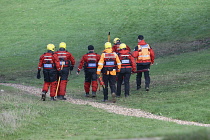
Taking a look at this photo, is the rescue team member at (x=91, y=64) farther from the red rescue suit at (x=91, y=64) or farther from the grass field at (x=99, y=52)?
the grass field at (x=99, y=52)

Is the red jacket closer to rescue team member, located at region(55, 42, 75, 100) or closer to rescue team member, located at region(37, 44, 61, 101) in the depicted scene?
rescue team member, located at region(55, 42, 75, 100)

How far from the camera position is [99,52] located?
38.3 m

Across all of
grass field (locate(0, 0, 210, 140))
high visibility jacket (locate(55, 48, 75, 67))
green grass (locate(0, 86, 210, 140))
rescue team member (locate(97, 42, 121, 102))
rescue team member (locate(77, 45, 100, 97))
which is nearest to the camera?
green grass (locate(0, 86, 210, 140))

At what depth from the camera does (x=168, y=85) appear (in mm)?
23219

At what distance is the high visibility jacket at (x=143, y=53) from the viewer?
22.1 meters

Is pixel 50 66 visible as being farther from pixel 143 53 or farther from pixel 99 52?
pixel 99 52

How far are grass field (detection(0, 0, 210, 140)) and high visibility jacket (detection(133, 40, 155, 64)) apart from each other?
53.1 inches

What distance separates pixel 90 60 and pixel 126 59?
150 centimetres

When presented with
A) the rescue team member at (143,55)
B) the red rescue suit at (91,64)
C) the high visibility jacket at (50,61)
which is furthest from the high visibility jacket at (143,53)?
the high visibility jacket at (50,61)

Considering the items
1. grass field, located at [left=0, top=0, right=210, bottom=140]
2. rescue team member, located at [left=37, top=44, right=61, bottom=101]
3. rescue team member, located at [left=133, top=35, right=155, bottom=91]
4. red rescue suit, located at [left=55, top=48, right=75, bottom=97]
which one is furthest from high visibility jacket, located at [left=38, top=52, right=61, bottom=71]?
rescue team member, located at [left=133, top=35, right=155, bottom=91]

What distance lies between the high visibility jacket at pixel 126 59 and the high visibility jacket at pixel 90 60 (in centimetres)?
104

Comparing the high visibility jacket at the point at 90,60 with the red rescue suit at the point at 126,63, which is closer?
the red rescue suit at the point at 126,63

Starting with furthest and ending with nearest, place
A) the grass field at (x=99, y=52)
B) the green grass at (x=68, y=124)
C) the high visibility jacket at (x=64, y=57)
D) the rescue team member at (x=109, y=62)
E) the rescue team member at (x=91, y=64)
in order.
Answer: the rescue team member at (x=91, y=64) < the high visibility jacket at (x=64, y=57) < the rescue team member at (x=109, y=62) < the grass field at (x=99, y=52) < the green grass at (x=68, y=124)

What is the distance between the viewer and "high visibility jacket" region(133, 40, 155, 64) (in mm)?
22125
